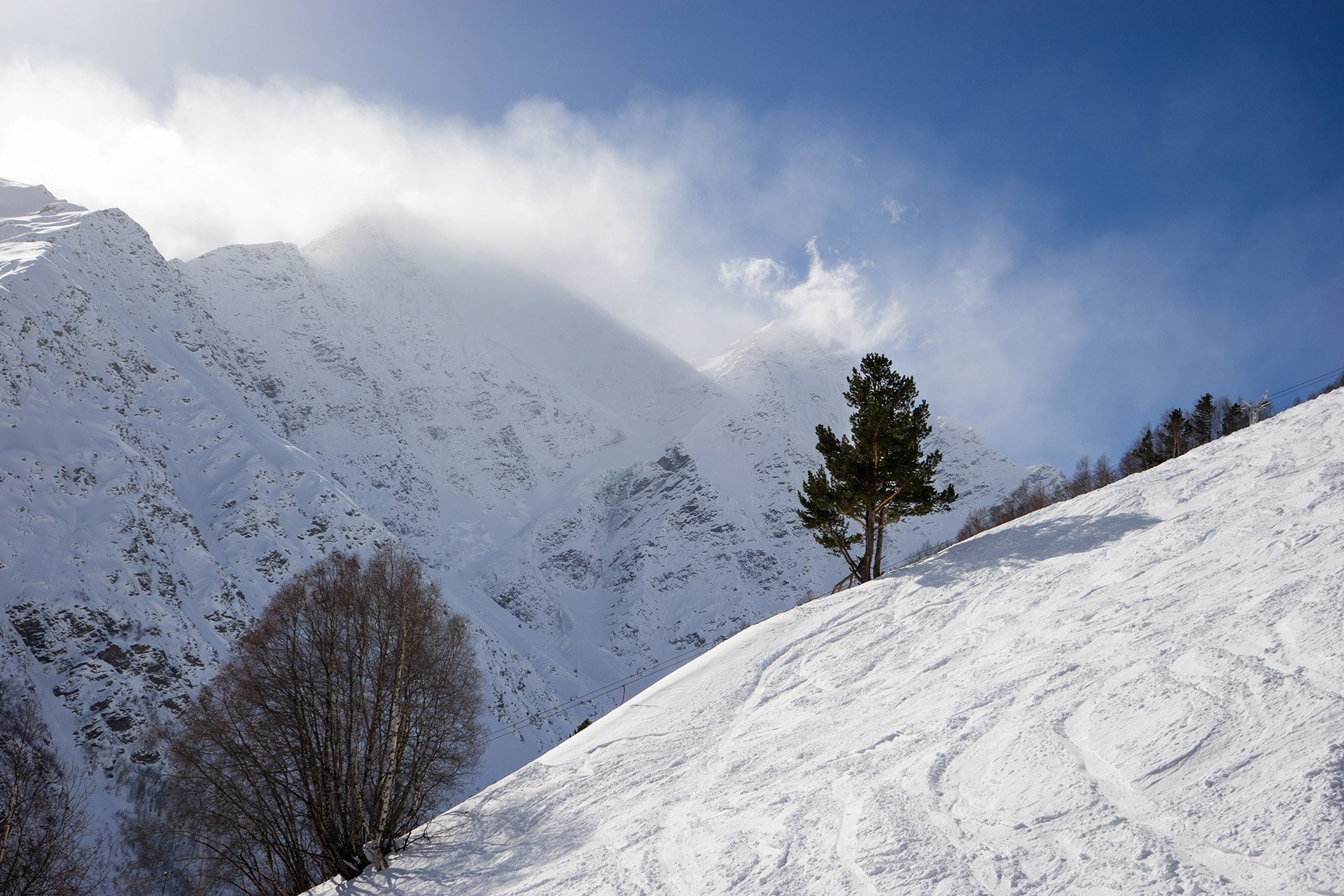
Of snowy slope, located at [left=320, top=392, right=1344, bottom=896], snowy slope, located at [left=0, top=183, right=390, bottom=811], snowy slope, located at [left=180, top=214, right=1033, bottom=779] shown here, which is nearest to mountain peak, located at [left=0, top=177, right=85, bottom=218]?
snowy slope, located at [left=0, top=183, right=390, bottom=811]

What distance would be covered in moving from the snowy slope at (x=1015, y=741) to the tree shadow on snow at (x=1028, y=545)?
0.49 feet

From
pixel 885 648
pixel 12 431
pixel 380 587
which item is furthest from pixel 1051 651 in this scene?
pixel 12 431

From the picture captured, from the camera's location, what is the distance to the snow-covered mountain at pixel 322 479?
59312 millimetres

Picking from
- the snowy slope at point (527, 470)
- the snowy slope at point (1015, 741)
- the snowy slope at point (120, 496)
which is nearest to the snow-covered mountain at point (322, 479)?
the snowy slope at point (120, 496)

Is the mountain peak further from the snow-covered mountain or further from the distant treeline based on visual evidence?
the distant treeline

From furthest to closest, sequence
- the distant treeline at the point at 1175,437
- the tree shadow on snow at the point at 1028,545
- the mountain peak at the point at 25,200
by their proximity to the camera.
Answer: the mountain peak at the point at 25,200 < the distant treeline at the point at 1175,437 < the tree shadow on snow at the point at 1028,545

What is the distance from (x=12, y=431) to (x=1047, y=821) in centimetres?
8610

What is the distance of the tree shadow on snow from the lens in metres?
15.3

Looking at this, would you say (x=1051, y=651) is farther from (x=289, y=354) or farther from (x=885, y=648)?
(x=289, y=354)

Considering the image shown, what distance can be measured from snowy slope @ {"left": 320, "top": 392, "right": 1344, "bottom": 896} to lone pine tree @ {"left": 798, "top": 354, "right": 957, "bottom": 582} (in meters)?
4.53

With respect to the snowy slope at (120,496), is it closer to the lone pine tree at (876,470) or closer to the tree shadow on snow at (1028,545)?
the lone pine tree at (876,470)

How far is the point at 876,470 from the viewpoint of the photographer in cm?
2059

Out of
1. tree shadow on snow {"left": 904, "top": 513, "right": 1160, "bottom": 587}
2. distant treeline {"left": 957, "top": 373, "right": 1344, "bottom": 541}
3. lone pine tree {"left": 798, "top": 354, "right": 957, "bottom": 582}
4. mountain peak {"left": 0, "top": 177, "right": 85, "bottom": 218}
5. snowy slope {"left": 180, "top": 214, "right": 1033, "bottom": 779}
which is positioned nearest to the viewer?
tree shadow on snow {"left": 904, "top": 513, "right": 1160, "bottom": 587}

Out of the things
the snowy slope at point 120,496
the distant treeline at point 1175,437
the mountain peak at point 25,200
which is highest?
the mountain peak at point 25,200
